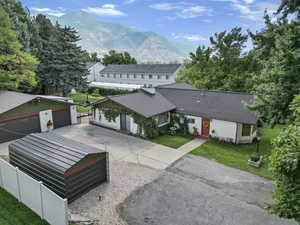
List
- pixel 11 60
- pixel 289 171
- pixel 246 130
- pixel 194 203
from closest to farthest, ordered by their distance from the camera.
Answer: pixel 289 171 < pixel 194 203 < pixel 246 130 < pixel 11 60

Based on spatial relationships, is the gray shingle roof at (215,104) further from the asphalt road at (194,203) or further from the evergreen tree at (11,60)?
the evergreen tree at (11,60)

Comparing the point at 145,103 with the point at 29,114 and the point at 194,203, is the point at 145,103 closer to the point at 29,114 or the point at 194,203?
the point at 29,114

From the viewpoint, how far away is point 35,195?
7020mm

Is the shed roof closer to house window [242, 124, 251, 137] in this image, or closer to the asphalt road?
the asphalt road

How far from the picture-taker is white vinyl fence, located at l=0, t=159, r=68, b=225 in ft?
20.5

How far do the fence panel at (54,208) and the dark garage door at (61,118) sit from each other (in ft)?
41.6

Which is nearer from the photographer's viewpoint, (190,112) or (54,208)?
(54,208)

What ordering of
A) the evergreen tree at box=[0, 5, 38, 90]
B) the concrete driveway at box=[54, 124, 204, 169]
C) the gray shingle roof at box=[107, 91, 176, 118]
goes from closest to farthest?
the concrete driveway at box=[54, 124, 204, 169]
the gray shingle roof at box=[107, 91, 176, 118]
the evergreen tree at box=[0, 5, 38, 90]

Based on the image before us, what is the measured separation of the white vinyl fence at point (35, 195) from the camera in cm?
626

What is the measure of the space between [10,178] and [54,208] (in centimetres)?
306

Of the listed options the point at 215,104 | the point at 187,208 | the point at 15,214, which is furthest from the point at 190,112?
the point at 15,214

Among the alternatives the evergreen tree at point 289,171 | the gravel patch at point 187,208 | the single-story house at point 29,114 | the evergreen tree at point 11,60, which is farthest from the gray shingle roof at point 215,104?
the evergreen tree at point 11,60

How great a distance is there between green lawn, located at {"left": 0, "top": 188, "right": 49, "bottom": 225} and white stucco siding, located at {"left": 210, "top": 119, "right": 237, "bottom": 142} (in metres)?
13.0

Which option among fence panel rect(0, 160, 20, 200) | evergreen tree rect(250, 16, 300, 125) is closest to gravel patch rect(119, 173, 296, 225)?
fence panel rect(0, 160, 20, 200)
